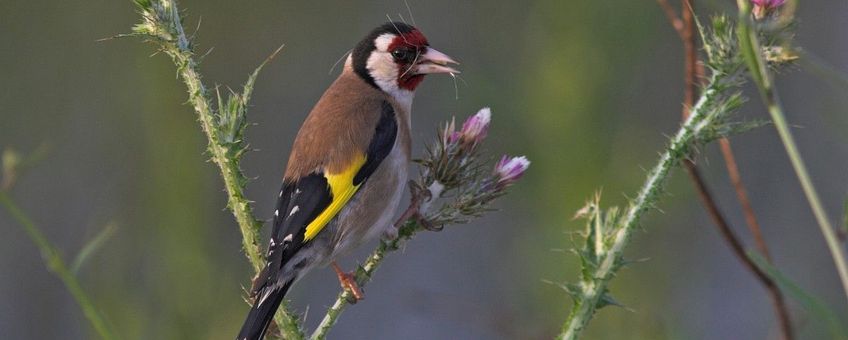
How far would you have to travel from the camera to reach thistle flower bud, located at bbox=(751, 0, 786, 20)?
2441mm

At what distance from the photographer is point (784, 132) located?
1507 mm

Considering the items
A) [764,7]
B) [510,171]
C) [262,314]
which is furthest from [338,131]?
[764,7]

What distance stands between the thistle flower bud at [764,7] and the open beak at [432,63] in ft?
4.05

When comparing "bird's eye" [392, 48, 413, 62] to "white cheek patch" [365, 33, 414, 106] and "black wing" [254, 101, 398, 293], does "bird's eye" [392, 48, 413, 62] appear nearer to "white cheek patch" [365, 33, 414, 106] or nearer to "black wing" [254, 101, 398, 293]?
"white cheek patch" [365, 33, 414, 106]

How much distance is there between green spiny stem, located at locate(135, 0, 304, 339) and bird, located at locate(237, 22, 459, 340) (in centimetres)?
31

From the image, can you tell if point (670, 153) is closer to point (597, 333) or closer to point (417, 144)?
point (597, 333)

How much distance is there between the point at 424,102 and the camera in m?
7.17

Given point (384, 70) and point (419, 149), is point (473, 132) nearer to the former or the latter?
point (384, 70)

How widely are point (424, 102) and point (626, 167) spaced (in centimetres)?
295

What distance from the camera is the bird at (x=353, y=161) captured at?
3.19 m

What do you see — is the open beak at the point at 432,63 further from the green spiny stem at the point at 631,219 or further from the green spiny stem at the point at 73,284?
the green spiny stem at the point at 73,284

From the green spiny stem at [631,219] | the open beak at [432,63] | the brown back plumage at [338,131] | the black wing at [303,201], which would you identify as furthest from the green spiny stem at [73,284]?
the open beak at [432,63]

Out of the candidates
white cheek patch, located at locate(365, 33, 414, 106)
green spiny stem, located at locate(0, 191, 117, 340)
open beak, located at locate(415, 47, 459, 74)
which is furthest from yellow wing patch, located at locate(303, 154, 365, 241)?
green spiny stem, located at locate(0, 191, 117, 340)

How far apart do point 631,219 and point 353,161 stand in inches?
49.0
